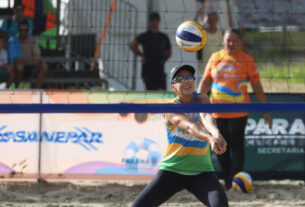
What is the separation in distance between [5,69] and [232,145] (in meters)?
3.52

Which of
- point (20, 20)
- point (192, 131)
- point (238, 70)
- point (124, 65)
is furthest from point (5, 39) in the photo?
point (192, 131)

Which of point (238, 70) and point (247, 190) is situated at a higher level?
point (238, 70)

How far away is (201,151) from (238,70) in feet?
7.76

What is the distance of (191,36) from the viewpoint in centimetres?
495

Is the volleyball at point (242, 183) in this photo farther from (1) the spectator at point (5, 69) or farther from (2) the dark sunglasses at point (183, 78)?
(1) the spectator at point (5, 69)

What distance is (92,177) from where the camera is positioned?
6.30m

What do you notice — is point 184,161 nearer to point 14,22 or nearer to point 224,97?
point 224,97

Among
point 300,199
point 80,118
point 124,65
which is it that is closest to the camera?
point 300,199

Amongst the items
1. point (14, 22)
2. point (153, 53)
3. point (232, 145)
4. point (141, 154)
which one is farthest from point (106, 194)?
point (14, 22)

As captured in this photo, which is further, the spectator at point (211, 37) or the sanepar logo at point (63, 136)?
the spectator at point (211, 37)

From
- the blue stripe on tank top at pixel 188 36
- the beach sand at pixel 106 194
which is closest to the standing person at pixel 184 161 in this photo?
the blue stripe on tank top at pixel 188 36

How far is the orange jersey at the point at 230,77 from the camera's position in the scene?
573 cm

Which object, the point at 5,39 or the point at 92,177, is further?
the point at 5,39

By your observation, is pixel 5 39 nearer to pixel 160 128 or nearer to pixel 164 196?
pixel 160 128
